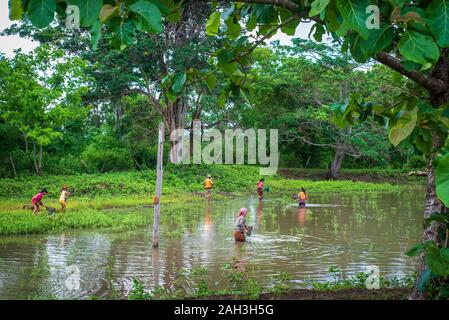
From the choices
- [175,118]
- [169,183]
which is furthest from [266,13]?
[175,118]

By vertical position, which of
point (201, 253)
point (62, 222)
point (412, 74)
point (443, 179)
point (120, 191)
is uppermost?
point (412, 74)

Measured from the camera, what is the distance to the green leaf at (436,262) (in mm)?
3721

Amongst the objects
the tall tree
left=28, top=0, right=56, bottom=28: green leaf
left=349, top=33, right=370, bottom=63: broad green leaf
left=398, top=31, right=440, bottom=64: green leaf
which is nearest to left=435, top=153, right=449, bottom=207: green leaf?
the tall tree

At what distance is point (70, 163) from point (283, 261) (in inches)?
816

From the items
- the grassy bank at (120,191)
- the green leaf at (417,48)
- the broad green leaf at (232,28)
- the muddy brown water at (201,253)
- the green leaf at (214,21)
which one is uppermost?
the broad green leaf at (232,28)

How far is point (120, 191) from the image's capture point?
24.7 meters

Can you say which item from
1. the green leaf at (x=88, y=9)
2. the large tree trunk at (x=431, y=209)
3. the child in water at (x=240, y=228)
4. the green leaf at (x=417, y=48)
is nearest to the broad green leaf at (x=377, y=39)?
the green leaf at (x=417, y=48)

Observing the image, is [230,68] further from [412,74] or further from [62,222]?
[62,222]

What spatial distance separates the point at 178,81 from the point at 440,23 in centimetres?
199

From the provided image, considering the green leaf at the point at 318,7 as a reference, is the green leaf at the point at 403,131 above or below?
below

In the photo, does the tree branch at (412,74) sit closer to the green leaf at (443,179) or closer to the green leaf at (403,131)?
the green leaf at (403,131)

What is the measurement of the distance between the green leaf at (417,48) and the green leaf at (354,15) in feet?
0.77

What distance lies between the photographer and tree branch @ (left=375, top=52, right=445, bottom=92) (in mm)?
4668

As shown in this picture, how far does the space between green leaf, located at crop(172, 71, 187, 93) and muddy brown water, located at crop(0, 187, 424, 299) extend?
4617 millimetres
